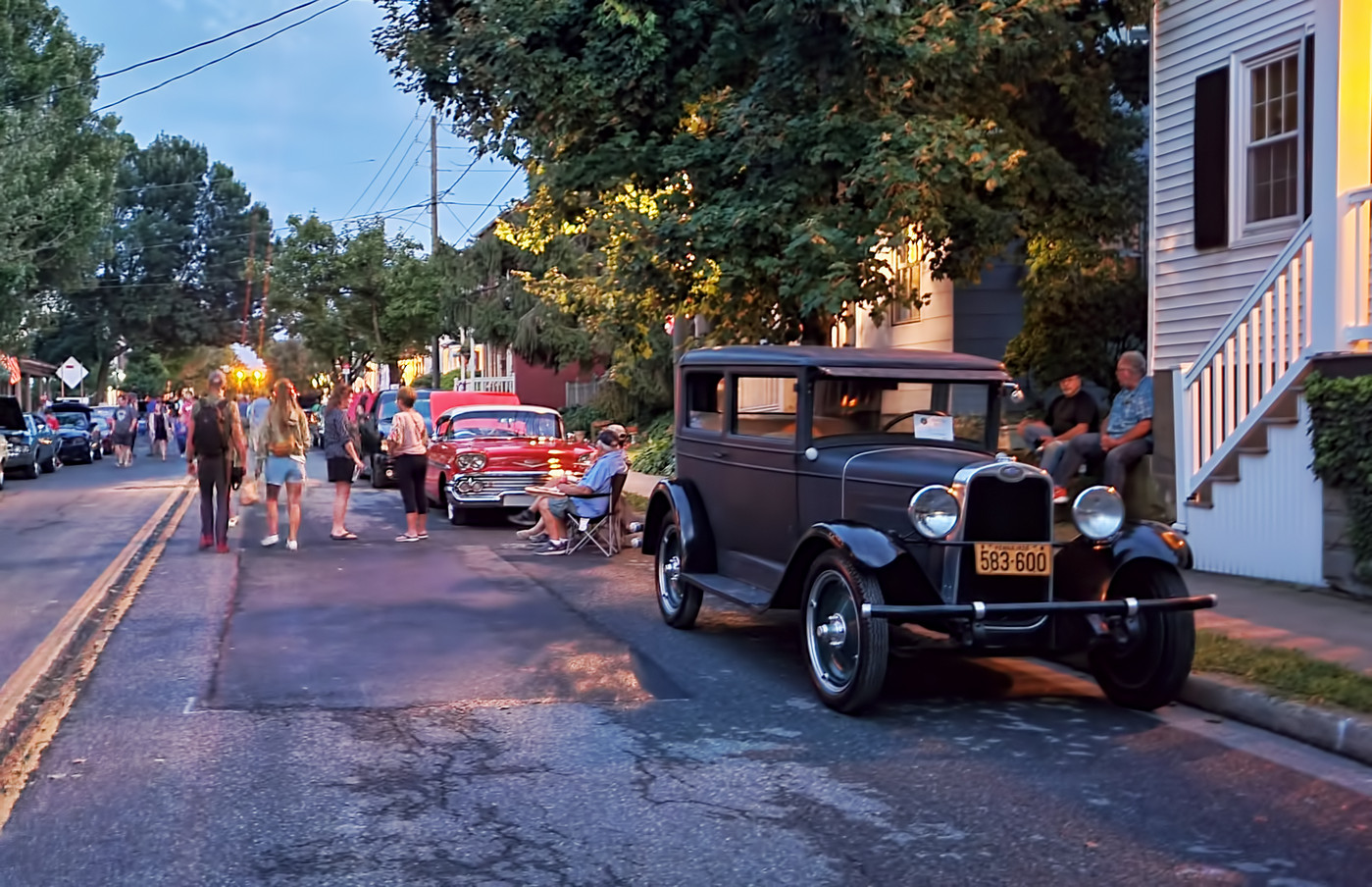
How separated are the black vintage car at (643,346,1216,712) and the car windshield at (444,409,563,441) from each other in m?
10.1

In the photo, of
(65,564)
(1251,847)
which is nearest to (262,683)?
(1251,847)

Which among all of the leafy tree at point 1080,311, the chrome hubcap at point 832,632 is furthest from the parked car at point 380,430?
the chrome hubcap at point 832,632

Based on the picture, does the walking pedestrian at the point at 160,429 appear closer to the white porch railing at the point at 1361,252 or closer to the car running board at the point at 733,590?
the car running board at the point at 733,590

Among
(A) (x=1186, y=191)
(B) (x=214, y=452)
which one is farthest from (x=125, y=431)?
(A) (x=1186, y=191)

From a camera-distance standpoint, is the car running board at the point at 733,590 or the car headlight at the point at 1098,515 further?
the car running board at the point at 733,590

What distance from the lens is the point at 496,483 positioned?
1670cm

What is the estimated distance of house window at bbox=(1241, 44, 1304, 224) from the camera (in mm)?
12234

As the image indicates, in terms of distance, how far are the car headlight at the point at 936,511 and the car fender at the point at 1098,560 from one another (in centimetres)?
72

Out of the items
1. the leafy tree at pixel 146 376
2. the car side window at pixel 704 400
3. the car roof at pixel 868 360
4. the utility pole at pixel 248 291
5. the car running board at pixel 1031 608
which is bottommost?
the car running board at pixel 1031 608


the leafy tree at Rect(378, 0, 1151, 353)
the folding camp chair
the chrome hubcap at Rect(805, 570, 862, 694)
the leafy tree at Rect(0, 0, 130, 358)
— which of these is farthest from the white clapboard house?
the leafy tree at Rect(0, 0, 130, 358)

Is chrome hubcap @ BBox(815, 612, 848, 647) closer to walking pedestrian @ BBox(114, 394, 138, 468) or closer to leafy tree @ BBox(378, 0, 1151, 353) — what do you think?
leafy tree @ BBox(378, 0, 1151, 353)

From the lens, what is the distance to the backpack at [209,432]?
13.8 metres

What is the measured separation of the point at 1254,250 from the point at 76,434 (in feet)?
101

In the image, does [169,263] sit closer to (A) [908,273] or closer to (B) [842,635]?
(A) [908,273]
